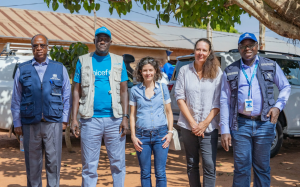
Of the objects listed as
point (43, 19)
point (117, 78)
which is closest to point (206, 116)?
point (117, 78)

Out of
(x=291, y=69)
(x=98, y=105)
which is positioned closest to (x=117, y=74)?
(x=98, y=105)

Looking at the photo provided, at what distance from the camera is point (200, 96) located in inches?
154

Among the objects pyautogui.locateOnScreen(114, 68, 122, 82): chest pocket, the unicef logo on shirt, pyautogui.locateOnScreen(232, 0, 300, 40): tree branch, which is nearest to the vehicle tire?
pyautogui.locateOnScreen(232, 0, 300, 40): tree branch

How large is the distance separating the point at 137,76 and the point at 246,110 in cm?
134

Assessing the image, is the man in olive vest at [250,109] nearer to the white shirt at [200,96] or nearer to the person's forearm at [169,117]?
the white shirt at [200,96]

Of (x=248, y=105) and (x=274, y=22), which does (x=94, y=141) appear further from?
(x=274, y=22)

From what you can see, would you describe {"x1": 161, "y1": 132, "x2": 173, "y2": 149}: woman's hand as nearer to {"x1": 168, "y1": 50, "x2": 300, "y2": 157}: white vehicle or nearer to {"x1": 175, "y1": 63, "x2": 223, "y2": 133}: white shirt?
{"x1": 175, "y1": 63, "x2": 223, "y2": 133}: white shirt

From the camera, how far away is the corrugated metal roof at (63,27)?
17.0 metres

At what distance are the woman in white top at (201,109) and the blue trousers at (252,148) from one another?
27 cm

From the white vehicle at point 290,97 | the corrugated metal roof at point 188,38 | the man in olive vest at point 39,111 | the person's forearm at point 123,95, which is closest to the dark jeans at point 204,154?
the person's forearm at point 123,95

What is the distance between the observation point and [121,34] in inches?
824

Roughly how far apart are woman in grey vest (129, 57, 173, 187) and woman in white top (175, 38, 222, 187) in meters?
0.22

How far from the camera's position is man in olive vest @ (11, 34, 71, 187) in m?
4.02

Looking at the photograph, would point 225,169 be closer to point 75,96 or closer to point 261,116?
point 261,116
